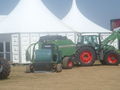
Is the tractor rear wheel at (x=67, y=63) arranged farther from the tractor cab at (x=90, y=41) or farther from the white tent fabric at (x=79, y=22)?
the white tent fabric at (x=79, y=22)

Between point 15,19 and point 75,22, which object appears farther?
point 75,22

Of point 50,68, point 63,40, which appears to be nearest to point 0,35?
point 63,40

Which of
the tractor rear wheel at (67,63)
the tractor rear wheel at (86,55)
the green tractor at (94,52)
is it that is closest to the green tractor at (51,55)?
the tractor rear wheel at (67,63)

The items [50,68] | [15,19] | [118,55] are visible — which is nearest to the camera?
[50,68]

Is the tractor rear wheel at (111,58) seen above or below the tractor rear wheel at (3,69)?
above

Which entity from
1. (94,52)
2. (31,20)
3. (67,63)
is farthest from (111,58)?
(31,20)

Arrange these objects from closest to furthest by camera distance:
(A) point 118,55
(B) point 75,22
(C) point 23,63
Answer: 1. (A) point 118,55
2. (C) point 23,63
3. (B) point 75,22

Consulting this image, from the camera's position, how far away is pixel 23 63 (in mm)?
22672

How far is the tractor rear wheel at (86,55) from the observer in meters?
20.4

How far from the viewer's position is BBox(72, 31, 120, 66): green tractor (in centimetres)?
2047

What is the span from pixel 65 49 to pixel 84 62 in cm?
174

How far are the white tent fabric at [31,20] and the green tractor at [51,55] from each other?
2.96 meters

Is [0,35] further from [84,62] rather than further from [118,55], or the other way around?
[118,55]

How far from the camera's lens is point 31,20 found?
2405 cm
